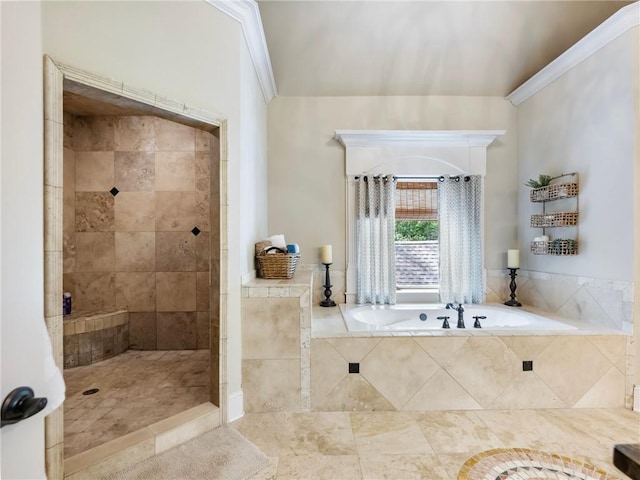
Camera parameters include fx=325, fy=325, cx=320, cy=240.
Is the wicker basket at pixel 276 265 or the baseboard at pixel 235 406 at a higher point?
the wicker basket at pixel 276 265

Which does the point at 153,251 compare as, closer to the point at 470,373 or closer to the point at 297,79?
the point at 297,79

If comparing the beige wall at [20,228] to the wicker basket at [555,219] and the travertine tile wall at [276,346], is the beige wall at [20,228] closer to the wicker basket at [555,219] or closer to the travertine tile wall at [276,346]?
the travertine tile wall at [276,346]

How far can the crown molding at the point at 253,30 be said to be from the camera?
2049 millimetres

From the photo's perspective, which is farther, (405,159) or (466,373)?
(405,159)

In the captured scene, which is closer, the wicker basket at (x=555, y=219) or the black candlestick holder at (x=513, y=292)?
the wicker basket at (x=555, y=219)

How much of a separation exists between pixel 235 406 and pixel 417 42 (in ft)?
10.6

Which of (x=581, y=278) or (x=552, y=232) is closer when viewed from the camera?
(x=581, y=278)

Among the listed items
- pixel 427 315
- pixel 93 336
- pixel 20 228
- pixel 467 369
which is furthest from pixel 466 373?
pixel 93 336

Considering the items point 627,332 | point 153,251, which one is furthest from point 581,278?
point 153,251

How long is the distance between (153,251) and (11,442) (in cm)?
289

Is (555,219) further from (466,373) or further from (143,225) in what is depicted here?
(143,225)

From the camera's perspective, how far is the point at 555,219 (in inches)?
111

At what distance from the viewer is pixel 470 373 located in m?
2.30

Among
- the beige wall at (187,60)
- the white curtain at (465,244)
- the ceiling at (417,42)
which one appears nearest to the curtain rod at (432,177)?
the white curtain at (465,244)
